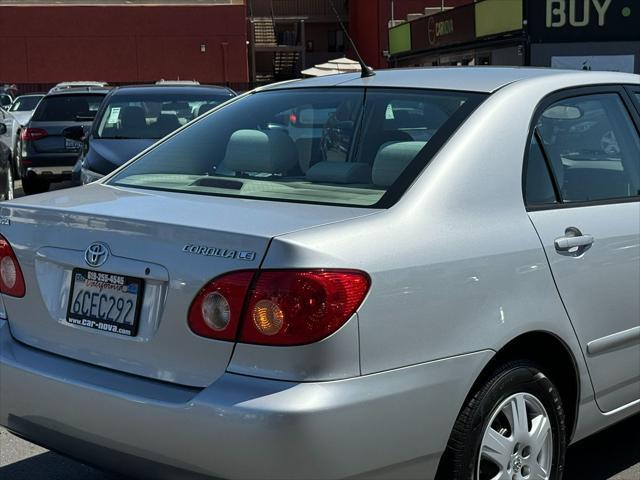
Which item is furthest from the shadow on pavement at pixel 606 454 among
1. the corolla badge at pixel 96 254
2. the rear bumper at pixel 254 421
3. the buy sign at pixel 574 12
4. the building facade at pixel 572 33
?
the buy sign at pixel 574 12

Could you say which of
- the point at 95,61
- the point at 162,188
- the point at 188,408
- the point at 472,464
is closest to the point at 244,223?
the point at 188,408

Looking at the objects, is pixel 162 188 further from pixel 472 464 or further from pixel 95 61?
pixel 95 61

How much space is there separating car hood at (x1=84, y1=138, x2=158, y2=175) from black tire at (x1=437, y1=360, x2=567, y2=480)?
6074 millimetres

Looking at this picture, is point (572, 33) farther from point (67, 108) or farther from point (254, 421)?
point (254, 421)

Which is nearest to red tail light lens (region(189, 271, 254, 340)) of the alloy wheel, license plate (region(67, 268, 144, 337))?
license plate (region(67, 268, 144, 337))

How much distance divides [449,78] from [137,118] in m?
6.40

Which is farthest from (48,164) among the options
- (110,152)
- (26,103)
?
(26,103)

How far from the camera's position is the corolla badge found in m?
2.87

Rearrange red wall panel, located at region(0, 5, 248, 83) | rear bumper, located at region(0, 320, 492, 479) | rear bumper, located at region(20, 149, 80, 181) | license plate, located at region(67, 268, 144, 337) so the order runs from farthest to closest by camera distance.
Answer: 1. red wall panel, located at region(0, 5, 248, 83)
2. rear bumper, located at region(20, 149, 80, 181)
3. license plate, located at region(67, 268, 144, 337)
4. rear bumper, located at region(0, 320, 492, 479)

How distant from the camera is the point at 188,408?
8.51 feet

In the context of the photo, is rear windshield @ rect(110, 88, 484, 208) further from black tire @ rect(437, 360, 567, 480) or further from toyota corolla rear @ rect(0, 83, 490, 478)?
black tire @ rect(437, 360, 567, 480)

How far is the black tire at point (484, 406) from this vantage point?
284 cm

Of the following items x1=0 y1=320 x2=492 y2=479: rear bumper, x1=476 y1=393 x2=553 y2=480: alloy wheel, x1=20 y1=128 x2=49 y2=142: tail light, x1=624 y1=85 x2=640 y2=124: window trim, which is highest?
x1=624 y1=85 x2=640 y2=124: window trim

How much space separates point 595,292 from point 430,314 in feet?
2.94
